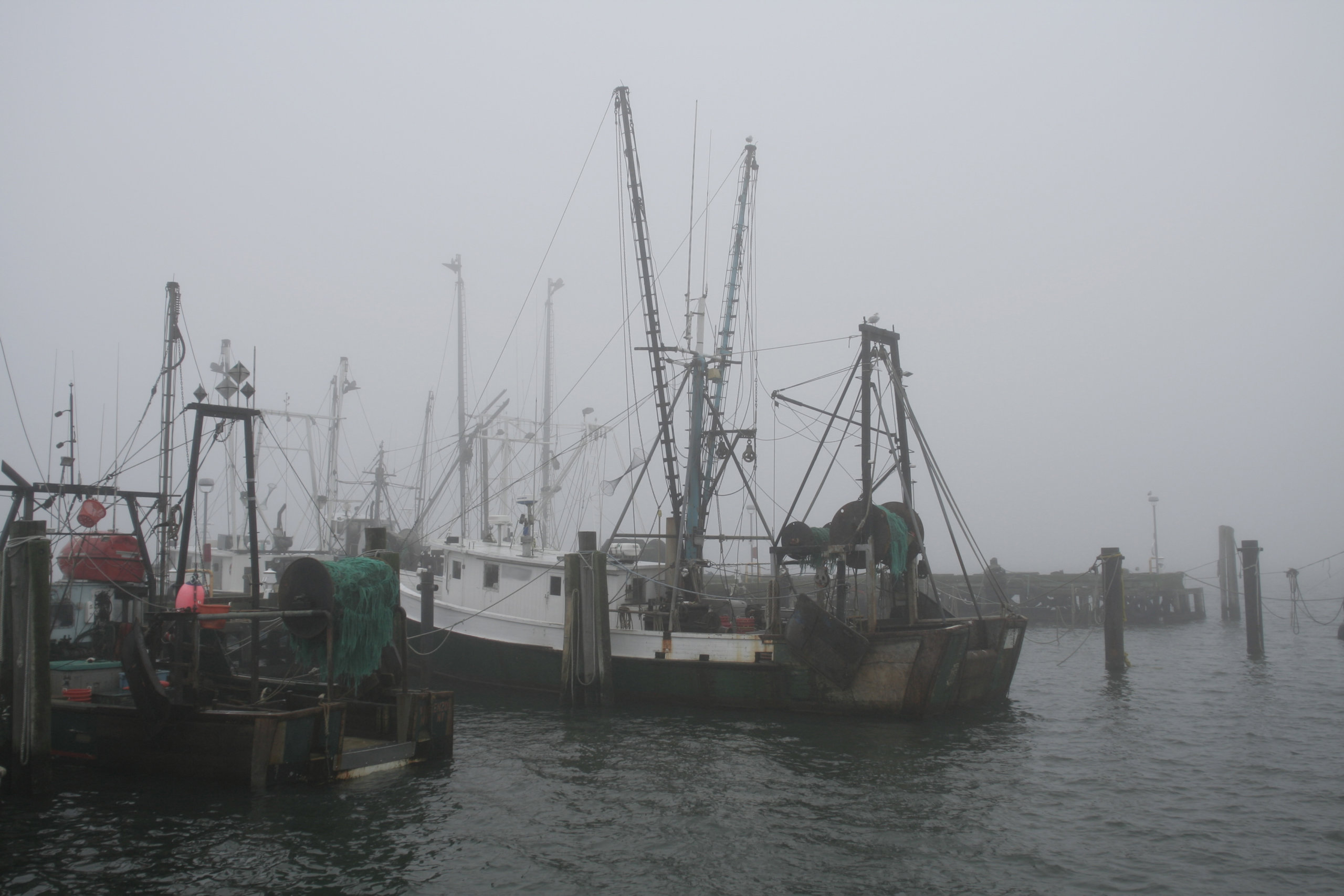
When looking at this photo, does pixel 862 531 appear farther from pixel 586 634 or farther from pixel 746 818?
pixel 746 818

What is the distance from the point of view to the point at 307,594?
13.1 m

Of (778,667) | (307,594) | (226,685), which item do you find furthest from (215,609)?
(778,667)

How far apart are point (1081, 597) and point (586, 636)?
1503 inches

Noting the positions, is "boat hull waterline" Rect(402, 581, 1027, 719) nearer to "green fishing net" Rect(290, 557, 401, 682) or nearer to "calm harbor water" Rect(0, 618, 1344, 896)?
"calm harbor water" Rect(0, 618, 1344, 896)

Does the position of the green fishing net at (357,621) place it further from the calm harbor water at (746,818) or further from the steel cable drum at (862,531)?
the steel cable drum at (862,531)

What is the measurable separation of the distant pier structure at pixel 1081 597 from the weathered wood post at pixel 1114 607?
1902 centimetres

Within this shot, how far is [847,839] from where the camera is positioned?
11.0 metres

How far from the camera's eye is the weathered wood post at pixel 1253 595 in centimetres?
2972

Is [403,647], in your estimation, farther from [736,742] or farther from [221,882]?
[736,742]

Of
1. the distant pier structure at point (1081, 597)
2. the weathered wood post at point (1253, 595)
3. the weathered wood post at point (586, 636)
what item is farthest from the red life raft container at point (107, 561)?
the distant pier structure at point (1081, 597)

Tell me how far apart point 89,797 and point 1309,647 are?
41243 mm

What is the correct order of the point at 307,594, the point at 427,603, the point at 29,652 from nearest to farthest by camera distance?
Answer: 1. the point at 29,652
2. the point at 307,594
3. the point at 427,603

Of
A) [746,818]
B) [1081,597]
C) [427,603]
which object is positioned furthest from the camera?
[1081,597]

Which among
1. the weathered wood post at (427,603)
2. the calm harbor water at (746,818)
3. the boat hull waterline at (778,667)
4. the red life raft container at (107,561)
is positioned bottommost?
the calm harbor water at (746,818)
